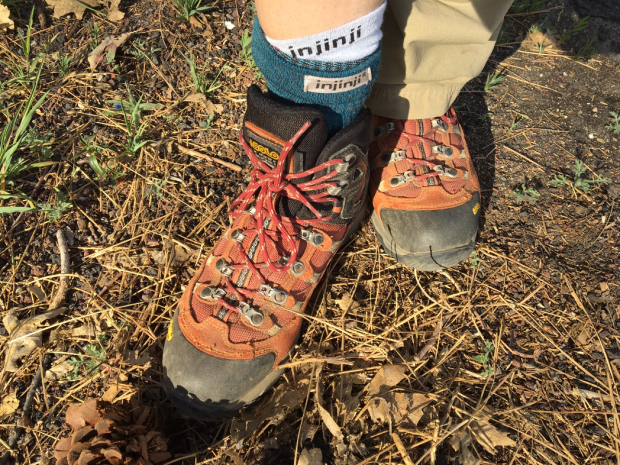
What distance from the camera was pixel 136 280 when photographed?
68.0 inches

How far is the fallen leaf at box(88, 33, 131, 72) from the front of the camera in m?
A: 2.14

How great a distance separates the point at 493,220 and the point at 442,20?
919mm

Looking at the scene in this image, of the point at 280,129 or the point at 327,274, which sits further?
the point at 327,274

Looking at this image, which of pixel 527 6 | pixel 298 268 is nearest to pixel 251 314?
pixel 298 268

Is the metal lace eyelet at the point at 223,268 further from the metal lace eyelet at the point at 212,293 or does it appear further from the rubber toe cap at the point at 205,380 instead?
the rubber toe cap at the point at 205,380

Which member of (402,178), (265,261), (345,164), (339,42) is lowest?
(265,261)

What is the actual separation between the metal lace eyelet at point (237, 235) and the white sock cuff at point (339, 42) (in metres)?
0.65

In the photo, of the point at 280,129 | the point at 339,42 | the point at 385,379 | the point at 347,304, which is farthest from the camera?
the point at 347,304

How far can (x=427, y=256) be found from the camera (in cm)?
173

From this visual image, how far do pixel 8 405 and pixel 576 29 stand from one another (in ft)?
10.7

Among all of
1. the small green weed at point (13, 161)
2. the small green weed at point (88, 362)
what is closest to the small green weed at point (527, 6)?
the small green weed at point (13, 161)

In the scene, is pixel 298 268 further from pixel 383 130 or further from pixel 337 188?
pixel 383 130

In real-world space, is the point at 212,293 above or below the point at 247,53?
below

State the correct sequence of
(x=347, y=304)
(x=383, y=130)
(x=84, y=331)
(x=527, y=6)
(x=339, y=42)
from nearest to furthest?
1. (x=339, y=42)
2. (x=84, y=331)
3. (x=347, y=304)
4. (x=383, y=130)
5. (x=527, y=6)
